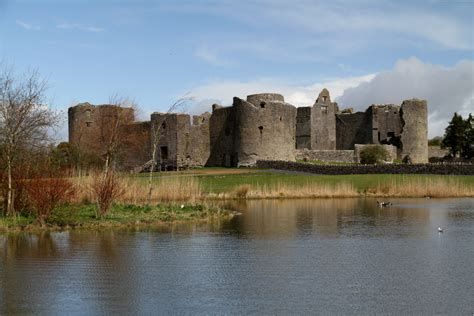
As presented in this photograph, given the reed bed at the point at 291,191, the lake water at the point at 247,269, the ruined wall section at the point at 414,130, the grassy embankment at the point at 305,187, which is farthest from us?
the ruined wall section at the point at 414,130

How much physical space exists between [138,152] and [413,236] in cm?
3377

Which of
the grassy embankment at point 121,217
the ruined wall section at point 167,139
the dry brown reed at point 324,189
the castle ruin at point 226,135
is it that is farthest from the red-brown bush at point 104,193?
the ruined wall section at point 167,139

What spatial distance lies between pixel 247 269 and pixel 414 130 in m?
45.8

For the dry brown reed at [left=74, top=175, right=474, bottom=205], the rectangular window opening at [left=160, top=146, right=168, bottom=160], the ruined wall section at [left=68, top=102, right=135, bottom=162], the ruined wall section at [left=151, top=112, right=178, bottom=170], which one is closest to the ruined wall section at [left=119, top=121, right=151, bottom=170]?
the ruined wall section at [left=68, top=102, right=135, bottom=162]

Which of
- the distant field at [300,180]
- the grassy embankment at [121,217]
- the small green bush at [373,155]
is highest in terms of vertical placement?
the small green bush at [373,155]

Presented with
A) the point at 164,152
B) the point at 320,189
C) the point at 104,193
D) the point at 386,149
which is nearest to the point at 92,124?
the point at 164,152

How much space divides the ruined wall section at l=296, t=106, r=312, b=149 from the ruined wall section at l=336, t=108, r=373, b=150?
12.5 ft

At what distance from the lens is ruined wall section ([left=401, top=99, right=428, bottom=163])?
5591cm

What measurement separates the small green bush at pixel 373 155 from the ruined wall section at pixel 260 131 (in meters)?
6.27

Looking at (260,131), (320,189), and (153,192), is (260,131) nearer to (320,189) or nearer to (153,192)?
(320,189)

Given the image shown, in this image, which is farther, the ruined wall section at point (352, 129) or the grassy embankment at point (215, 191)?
the ruined wall section at point (352, 129)

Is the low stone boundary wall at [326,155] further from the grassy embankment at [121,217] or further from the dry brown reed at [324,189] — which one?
the grassy embankment at [121,217]

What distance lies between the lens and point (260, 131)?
46.8 metres

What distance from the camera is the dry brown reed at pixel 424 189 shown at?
3167 cm
